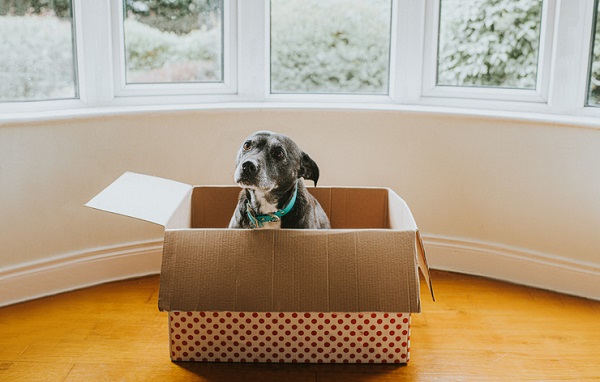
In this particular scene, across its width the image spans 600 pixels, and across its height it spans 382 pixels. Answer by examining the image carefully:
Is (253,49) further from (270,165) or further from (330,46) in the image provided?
(270,165)

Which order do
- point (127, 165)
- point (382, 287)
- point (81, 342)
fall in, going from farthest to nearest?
1. point (127, 165)
2. point (81, 342)
3. point (382, 287)

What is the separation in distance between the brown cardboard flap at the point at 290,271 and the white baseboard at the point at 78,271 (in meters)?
0.99

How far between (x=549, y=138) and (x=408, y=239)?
3.74ft

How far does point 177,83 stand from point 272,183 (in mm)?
1249

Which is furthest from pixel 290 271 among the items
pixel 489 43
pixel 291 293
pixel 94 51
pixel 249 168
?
pixel 489 43

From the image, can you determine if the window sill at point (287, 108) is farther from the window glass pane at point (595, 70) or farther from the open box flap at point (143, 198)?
the open box flap at point (143, 198)

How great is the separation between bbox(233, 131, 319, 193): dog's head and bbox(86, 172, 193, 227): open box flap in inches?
12.7

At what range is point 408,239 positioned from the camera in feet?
7.00

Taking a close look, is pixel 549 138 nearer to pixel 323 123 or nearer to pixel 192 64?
pixel 323 123

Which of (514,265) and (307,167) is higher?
(307,167)

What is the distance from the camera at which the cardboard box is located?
2096 mm

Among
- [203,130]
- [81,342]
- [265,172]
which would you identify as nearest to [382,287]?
[265,172]

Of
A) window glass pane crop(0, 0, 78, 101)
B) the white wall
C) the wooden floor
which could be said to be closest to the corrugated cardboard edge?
the wooden floor

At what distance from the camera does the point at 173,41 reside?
321 centimetres
